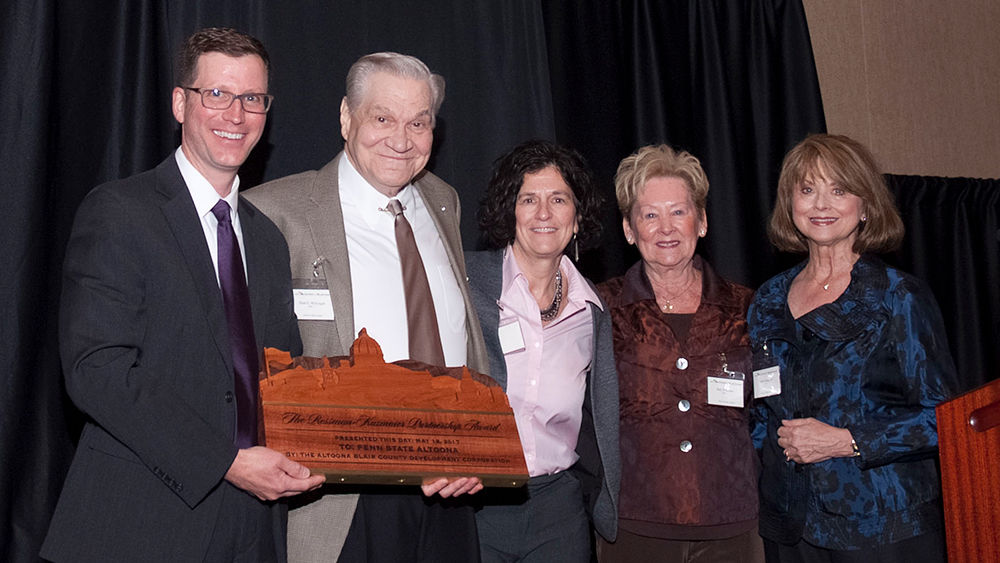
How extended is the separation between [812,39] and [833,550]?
3.24m

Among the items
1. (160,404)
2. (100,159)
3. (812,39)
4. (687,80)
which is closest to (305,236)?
(160,404)

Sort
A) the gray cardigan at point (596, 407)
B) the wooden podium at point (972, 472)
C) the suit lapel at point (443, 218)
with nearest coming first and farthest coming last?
1. the wooden podium at point (972, 472)
2. the suit lapel at point (443, 218)
3. the gray cardigan at point (596, 407)

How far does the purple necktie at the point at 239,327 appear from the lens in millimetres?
2295

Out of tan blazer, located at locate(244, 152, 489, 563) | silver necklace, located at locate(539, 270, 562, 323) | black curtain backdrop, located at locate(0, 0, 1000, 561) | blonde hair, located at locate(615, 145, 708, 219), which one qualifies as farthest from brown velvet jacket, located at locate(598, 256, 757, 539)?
black curtain backdrop, located at locate(0, 0, 1000, 561)

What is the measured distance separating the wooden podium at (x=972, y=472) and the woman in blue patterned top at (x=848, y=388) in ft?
2.23

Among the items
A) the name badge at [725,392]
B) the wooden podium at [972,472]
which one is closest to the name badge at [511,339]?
the name badge at [725,392]

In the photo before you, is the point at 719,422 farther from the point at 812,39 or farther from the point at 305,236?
the point at 812,39

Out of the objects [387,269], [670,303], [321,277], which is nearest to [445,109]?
[670,303]

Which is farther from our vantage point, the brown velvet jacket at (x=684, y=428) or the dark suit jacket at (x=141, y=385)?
the brown velvet jacket at (x=684, y=428)

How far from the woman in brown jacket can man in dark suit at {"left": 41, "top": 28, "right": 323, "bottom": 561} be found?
4.13 feet

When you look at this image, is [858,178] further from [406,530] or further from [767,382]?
[406,530]

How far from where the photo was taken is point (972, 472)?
2086mm

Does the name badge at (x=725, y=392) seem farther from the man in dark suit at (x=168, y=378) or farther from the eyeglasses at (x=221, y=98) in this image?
the eyeglasses at (x=221, y=98)

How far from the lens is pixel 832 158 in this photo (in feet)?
10.5
